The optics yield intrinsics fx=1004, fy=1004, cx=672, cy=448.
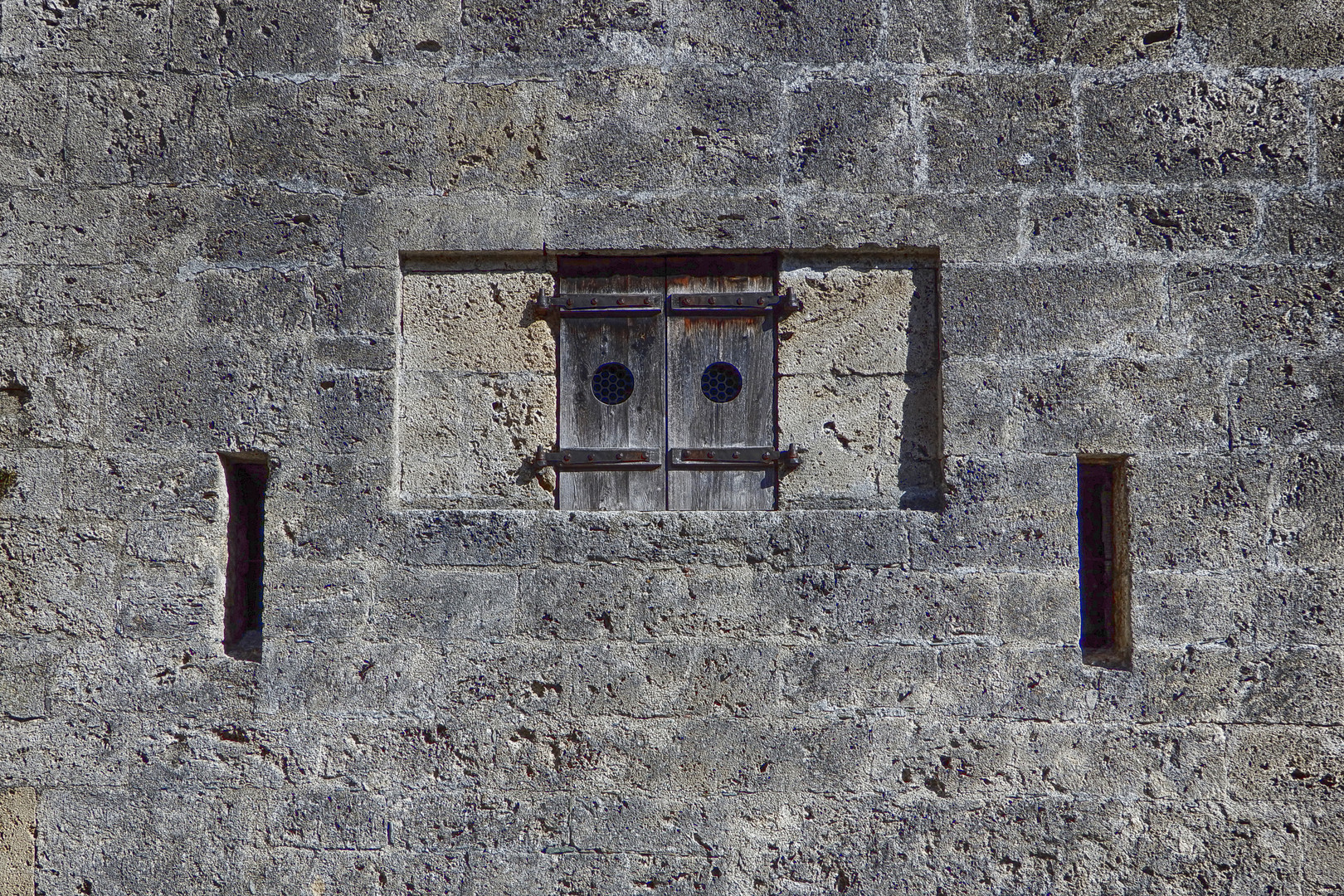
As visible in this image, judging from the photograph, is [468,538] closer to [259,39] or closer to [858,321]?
[858,321]

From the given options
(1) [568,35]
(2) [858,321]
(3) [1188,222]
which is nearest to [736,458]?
(2) [858,321]

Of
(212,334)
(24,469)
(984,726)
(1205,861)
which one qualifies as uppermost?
(212,334)

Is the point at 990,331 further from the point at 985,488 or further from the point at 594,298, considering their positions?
the point at 594,298

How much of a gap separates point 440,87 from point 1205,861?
3056 millimetres

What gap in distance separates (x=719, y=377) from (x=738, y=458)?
25 centimetres

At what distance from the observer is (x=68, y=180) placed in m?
2.91

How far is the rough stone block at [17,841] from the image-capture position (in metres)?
2.79

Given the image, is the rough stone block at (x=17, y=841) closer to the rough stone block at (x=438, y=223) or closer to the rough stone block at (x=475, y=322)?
the rough stone block at (x=475, y=322)

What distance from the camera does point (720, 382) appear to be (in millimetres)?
3000

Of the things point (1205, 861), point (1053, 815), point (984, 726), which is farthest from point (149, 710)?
point (1205, 861)

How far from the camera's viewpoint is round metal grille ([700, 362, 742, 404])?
2992 mm

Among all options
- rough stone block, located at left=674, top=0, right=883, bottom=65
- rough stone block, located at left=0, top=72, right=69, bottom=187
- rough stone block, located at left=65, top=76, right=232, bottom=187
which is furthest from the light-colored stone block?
rough stone block, located at left=0, top=72, right=69, bottom=187

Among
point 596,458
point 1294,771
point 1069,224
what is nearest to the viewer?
point 1294,771

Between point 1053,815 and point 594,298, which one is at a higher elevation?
point 594,298
